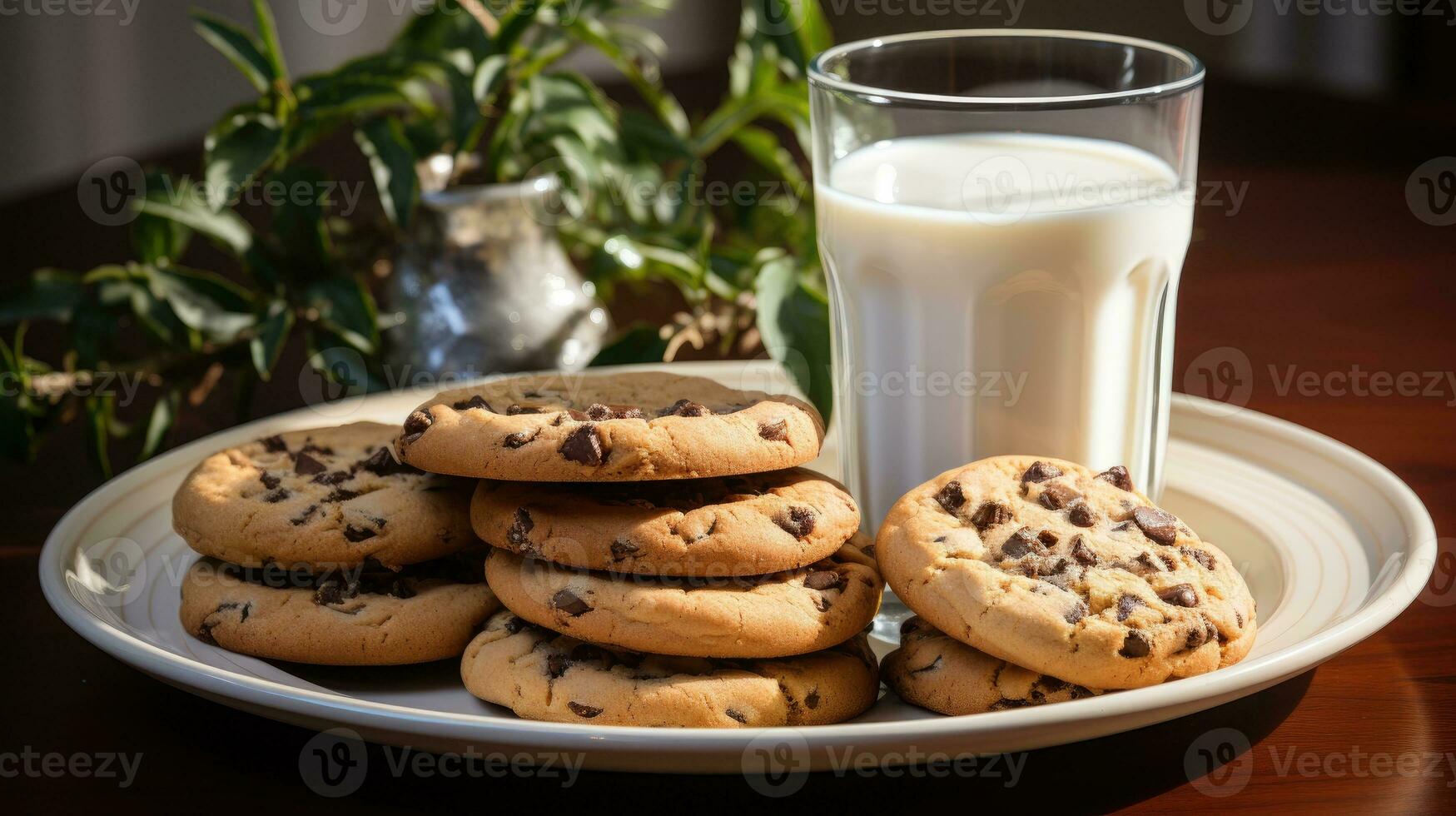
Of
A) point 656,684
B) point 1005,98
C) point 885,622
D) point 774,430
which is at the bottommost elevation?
point 885,622

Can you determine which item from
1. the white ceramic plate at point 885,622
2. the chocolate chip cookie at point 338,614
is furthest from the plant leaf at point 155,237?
the chocolate chip cookie at point 338,614

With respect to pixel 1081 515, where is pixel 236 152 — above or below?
above

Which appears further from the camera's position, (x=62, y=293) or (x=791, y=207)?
(x=791, y=207)

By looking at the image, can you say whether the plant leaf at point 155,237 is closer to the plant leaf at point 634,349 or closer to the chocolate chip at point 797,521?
the plant leaf at point 634,349

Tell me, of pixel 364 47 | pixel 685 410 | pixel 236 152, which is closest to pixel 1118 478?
pixel 685 410

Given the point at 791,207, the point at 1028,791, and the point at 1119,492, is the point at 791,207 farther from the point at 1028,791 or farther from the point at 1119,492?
the point at 1028,791

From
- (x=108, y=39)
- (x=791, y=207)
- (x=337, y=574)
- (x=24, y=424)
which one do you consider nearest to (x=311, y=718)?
(x=337, y=574)

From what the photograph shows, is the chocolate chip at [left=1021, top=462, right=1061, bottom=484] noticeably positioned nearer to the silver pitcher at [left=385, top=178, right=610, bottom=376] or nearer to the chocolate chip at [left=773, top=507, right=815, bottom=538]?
the chocolate chip at [left=773, top=507, right=815, bottom=538]

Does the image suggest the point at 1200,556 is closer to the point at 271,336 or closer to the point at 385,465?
the point at 385,465
